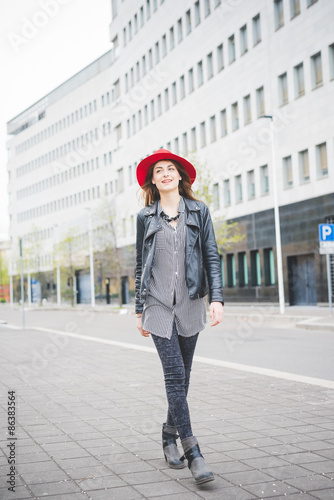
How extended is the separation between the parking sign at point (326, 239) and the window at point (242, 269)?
17562 millimetres

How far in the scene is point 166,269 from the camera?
4711 millimetres

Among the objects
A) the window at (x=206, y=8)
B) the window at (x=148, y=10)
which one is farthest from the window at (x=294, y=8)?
the window at (x=148, y=10)

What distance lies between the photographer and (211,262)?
15.7 ft

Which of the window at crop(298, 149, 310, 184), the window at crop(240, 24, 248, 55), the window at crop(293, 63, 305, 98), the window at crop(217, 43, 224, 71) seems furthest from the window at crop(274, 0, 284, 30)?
the window at crop(298, 149, 310, 184)

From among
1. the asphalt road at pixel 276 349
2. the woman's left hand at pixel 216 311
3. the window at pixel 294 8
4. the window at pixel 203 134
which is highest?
the window at pixel 294 8

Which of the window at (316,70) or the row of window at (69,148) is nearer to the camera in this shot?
the window at (316,70)

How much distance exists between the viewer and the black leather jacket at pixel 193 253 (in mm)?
4668

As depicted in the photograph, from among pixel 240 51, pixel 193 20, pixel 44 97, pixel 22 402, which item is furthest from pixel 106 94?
pixel 22 402

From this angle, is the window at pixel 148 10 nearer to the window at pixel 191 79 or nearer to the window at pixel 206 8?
the window at pixel 191 79

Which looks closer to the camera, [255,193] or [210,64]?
[255,193]

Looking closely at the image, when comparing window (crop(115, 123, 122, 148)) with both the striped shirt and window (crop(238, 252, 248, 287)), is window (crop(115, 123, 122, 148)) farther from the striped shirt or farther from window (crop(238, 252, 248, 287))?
the striped shirt

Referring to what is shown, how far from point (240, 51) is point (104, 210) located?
1926 cm

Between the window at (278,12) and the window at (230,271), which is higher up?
the window at (278,12)

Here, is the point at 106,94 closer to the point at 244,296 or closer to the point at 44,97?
the point at 44,97
